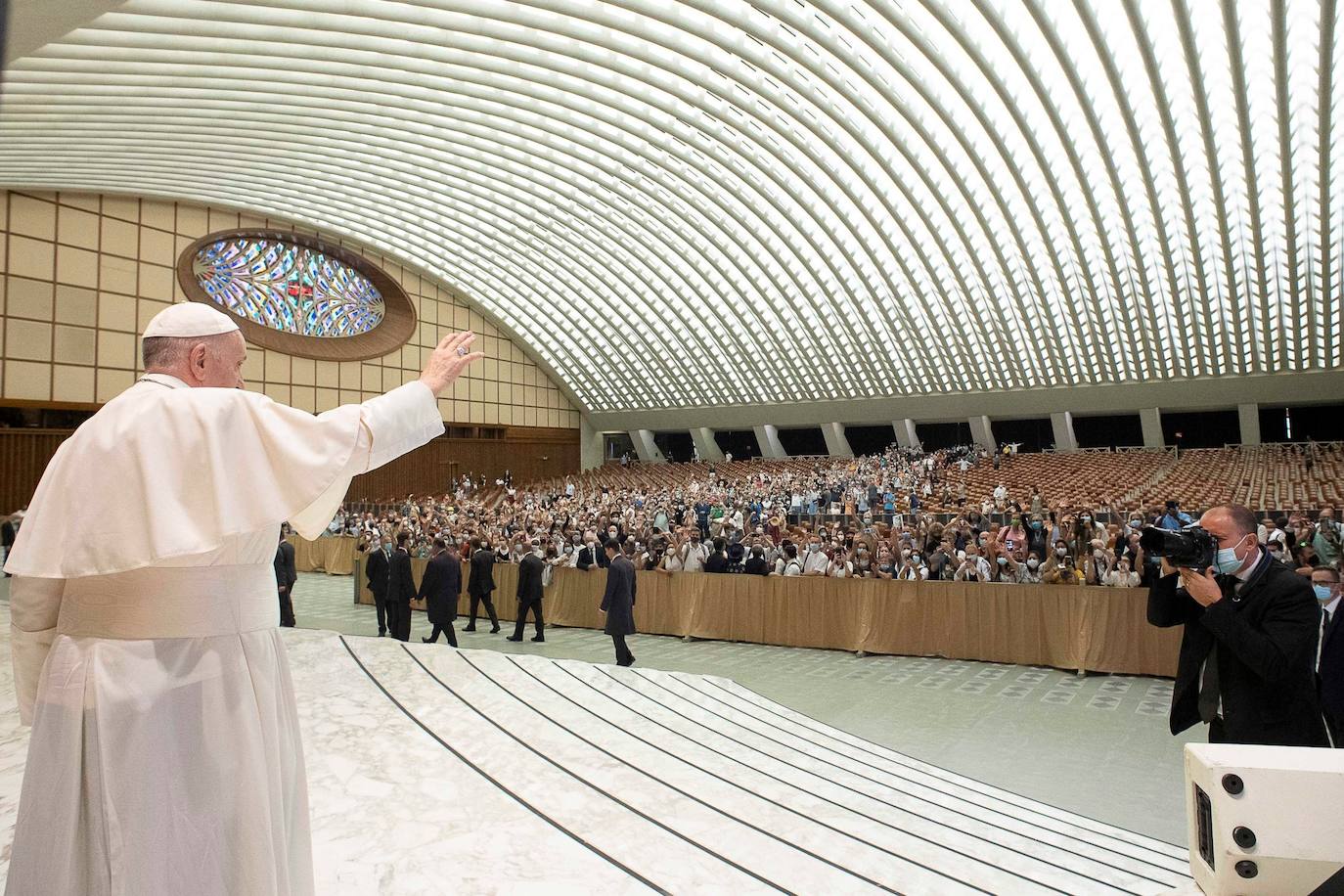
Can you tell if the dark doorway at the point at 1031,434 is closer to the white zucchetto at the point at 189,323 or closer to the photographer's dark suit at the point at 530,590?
the photographer's dark suit at the point at 530,590

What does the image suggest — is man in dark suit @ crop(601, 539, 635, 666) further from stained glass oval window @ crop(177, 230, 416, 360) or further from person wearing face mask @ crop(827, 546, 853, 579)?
stained glass oval window @ crop(177, 230, 416, 360)

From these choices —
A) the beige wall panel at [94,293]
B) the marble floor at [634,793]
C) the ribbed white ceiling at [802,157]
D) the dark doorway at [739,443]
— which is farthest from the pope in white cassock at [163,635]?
the dark doorway at [739,443]

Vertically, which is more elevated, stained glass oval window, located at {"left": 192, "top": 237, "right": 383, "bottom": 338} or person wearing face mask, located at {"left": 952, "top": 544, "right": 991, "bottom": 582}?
stained glass oval window, located at {"left": 192, "top": 237, "right": 383, "bottom": 338}

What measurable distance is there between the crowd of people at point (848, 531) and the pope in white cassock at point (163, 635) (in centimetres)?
385

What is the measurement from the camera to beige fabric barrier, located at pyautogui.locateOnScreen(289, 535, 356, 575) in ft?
72.6

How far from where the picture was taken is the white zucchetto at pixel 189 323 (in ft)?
6.57

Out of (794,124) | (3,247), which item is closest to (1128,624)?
(794,124)

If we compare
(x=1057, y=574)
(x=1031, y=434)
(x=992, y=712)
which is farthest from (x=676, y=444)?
(x=992, y=712)

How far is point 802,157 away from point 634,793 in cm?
2116

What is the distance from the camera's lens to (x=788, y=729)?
6805mm

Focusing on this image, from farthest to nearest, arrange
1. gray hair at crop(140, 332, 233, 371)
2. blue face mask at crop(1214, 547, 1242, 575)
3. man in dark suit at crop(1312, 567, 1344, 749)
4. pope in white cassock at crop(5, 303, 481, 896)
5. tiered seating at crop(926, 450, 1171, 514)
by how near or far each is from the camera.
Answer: tiered seating at crop(926, 450, 1171, 514), man in dark suit at crop(1312, 567, 1344, 749), blue face mask at crop(1214, 547, 1242, 575), gray hair at crop(140, 332, 233, 371), pope in white cassock at crop(5, 303, 481, 896)

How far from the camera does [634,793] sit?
407 centimetres

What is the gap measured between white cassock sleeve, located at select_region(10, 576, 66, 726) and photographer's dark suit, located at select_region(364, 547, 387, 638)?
34.9 feet

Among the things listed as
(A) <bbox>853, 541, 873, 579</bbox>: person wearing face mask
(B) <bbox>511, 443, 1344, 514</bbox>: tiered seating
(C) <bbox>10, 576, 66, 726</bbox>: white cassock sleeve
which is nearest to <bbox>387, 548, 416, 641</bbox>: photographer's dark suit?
(A) <bbox>853, 541, 873, 579</bbox>: person wearing face mask
